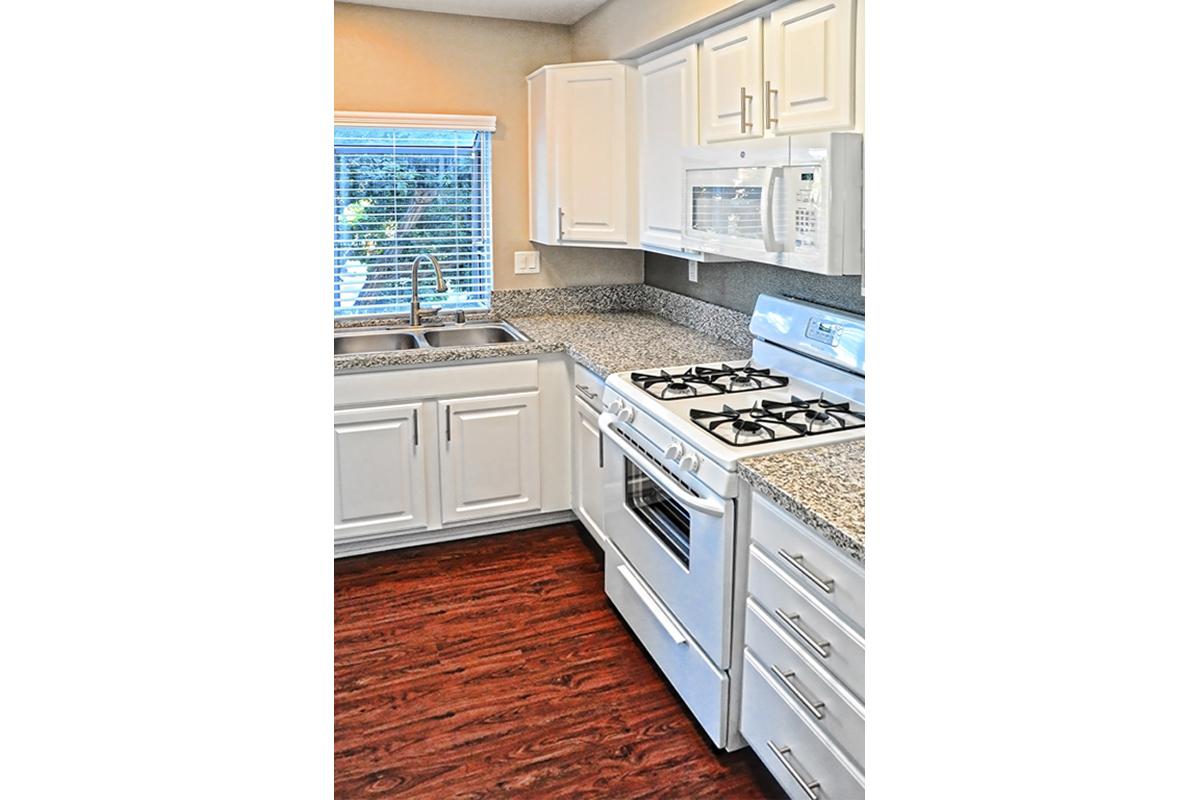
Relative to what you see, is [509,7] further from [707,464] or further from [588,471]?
[707,464]

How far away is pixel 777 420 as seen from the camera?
215 centimetres

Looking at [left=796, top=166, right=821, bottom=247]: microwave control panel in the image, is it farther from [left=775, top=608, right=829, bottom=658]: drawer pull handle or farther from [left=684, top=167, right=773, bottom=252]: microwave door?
[left=775, top=608, right=829, bottom=658]: drawer pull handle

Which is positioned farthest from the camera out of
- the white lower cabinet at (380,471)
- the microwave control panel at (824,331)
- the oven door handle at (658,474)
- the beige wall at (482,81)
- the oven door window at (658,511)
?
the beige wall at (482,81)

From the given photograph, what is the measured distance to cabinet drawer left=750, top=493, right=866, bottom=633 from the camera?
1514 millimetres

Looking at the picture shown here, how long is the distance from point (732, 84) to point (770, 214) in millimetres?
625

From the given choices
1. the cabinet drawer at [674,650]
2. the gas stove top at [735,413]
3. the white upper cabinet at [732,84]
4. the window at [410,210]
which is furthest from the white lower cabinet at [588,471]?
the white upper cabinet at [732,84]

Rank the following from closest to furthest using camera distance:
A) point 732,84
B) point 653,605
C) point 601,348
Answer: point 653,605 < point 732,84 < point 601,348

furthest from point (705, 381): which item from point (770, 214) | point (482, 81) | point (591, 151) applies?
point (482, 81)

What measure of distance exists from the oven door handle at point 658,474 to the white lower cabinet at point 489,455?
74 centimetres

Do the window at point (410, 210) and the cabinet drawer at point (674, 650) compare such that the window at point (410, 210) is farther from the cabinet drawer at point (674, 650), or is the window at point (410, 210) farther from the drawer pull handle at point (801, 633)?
the drawer pull handle at point (801, 633)

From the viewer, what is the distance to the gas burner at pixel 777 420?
2.03m

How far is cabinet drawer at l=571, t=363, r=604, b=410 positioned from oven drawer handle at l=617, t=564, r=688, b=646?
0.65 meters
